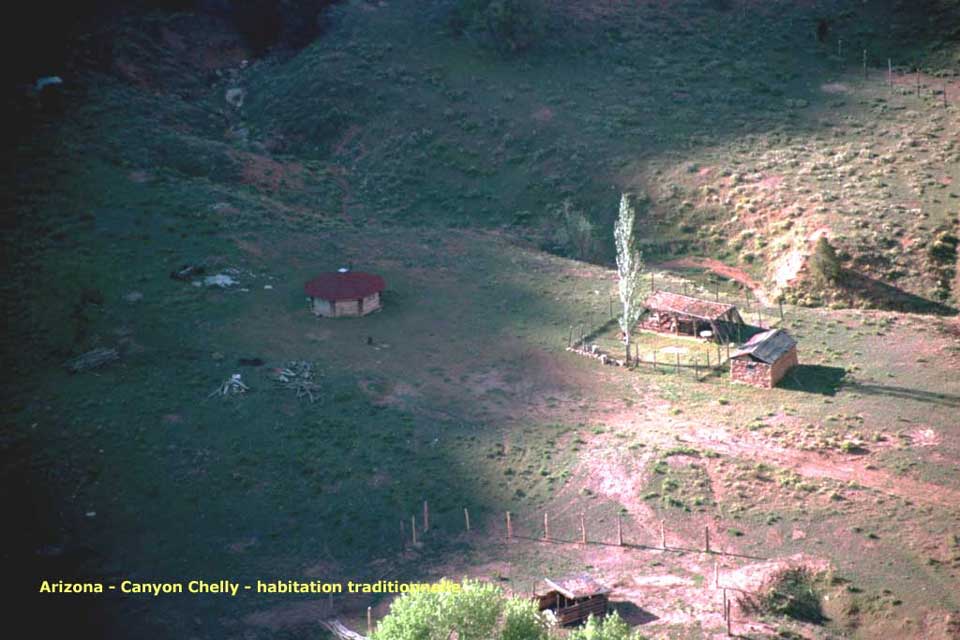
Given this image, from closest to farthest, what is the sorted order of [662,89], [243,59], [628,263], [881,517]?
[881,517], [628,263], [662,89], [243,59]

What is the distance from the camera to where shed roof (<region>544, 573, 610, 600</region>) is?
4469 centimetres

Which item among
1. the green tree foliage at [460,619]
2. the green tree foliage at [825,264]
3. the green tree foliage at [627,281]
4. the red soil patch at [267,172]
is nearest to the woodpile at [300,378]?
the green tree foliage at [627,281]

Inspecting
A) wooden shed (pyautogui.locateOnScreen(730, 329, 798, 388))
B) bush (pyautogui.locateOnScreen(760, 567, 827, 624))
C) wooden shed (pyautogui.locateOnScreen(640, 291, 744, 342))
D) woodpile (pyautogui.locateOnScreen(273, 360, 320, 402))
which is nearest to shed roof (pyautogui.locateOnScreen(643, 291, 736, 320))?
wooden shed (pyautogui.locateOnScreen(640, 291, 744, 342))

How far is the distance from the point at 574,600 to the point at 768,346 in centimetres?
2356

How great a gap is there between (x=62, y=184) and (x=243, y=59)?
34.1 metres

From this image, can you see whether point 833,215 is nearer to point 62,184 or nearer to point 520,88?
point 520,88

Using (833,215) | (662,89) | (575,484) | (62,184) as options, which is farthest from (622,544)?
(662,89)

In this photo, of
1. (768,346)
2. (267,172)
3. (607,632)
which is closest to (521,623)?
(607,632)

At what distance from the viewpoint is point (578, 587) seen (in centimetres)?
4525

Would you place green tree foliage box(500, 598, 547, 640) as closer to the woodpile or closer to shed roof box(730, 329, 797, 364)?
the woodpile

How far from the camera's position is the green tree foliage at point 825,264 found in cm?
7562

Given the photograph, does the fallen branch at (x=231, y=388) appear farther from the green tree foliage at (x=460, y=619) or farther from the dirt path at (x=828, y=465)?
the green tree foliage at (x=460, y=619)

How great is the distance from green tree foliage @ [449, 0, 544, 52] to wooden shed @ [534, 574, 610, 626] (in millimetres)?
70008

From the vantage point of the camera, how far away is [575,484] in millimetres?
54594
